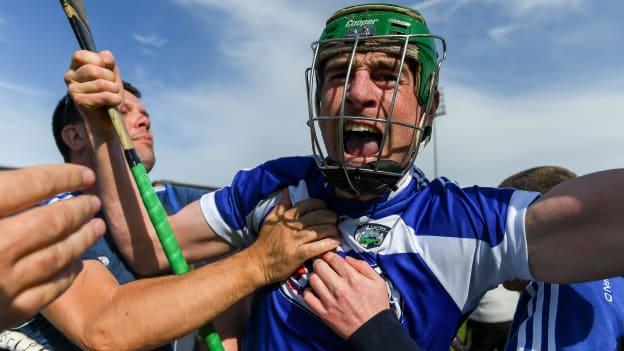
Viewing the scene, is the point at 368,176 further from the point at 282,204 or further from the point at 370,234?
the point at 282,204

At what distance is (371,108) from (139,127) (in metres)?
1.63

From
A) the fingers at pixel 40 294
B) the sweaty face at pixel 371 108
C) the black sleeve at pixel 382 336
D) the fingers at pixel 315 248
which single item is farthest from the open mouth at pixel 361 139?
the fingers at pixel 40 294

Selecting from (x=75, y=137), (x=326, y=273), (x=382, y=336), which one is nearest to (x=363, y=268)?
(x=326, y=273)

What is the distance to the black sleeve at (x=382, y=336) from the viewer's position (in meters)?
1.45

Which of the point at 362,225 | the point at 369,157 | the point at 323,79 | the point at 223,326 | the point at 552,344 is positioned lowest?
the point at 223,326

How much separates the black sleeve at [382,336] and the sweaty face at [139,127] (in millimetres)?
1766

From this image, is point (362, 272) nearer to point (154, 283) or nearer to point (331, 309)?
point (331, 309)

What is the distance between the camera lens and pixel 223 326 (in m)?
2.12

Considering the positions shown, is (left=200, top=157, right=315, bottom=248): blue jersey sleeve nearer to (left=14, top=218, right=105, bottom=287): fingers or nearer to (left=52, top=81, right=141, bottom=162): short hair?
(left=14, top=218, right=105, bottom=287): fingers

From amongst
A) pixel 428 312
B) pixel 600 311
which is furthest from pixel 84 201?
pixel 600 311

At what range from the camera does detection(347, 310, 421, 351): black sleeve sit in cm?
145

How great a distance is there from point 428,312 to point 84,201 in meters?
1.14

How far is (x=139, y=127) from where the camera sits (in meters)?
2.79

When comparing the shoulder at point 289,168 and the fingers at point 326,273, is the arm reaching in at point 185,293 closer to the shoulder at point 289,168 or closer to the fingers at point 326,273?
the fingers at point 326,273
